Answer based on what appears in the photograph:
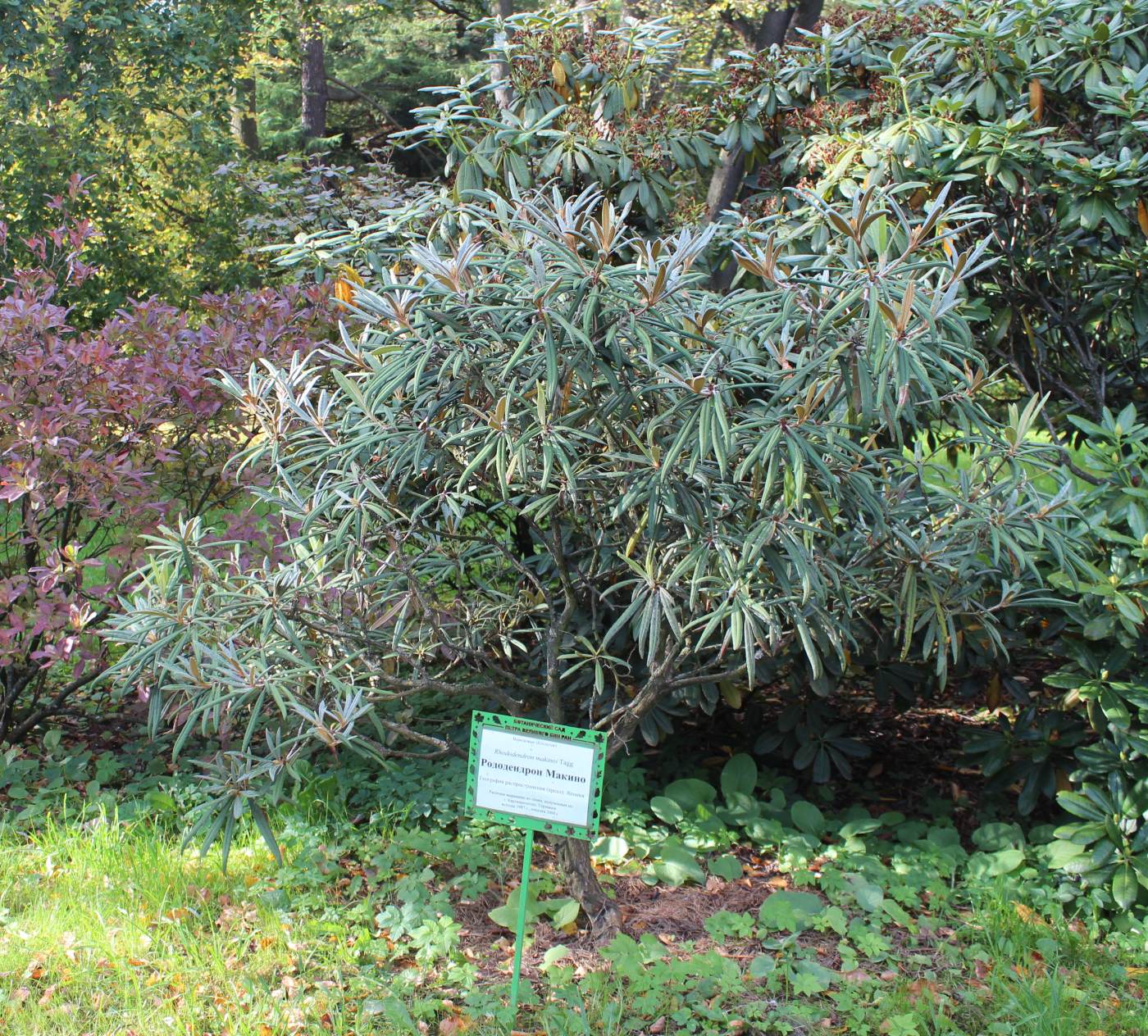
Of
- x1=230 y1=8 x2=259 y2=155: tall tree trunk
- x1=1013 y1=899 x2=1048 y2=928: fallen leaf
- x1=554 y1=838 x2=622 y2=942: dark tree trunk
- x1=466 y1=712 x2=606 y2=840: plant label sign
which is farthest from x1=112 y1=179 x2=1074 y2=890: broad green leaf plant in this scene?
x1=230 y1=8 x2=259 y2=155: tall tree trunk

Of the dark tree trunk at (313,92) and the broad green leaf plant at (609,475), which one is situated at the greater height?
the broad green leaf plant at (609,475)

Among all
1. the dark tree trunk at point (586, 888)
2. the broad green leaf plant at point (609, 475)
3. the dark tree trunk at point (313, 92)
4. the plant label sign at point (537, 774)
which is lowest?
the dark tree trunk at point (313, 92)

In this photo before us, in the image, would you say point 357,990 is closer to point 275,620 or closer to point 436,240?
point 275,620

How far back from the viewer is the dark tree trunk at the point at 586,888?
3.43 m

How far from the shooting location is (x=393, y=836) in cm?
396

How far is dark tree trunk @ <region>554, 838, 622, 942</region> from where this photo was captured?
11.3 ft

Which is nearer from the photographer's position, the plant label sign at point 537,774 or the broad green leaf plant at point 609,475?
the broad green leaf plant at point 609,475

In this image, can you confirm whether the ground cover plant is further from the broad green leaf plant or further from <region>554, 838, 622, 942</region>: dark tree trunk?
the broad green leaf plant

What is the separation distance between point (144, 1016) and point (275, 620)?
1090mm

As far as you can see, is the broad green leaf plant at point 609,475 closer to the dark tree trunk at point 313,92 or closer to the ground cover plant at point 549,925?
the ground cover plant at point 549,925

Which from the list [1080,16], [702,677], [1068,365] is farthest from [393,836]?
[1080,16]

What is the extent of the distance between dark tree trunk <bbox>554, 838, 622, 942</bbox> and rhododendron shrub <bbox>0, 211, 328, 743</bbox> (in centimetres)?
169

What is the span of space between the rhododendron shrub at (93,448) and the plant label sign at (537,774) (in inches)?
59.3

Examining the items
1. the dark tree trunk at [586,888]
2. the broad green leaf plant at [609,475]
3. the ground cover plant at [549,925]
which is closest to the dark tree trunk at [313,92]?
the ground cover plant at [549,925]
